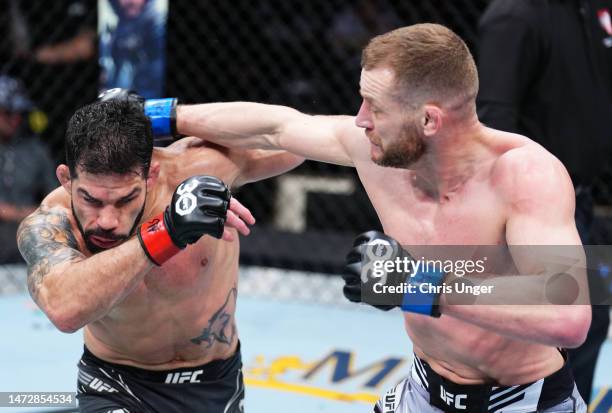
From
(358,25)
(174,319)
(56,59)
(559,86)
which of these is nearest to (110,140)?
(174,319)

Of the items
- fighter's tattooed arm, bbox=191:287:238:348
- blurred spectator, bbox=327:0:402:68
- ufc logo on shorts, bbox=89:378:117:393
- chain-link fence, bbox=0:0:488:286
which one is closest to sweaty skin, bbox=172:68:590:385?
fighter's tattooed arm, bbox=191:287:238:348

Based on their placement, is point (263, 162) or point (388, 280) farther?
point (263, 162)

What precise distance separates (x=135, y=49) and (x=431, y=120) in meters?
2.31

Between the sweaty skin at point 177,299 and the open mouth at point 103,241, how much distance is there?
8 centimetres

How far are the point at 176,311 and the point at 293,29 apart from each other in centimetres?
258

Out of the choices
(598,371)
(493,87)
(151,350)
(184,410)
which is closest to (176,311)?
(151,350)

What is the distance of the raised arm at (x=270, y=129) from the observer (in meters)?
2.07

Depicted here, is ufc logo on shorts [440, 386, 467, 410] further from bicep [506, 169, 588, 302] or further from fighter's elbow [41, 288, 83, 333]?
fighter's elbow [41, 288, 83, 333]

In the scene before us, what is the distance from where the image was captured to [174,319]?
2.14m

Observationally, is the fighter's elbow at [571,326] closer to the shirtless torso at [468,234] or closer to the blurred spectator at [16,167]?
the shirtless torso at [468,234]

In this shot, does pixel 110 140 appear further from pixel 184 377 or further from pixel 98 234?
pixel 184 377

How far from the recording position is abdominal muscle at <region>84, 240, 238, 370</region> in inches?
83.0

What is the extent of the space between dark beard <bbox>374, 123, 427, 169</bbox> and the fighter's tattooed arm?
2.01 feet

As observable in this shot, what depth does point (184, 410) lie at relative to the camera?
7.18 ft
